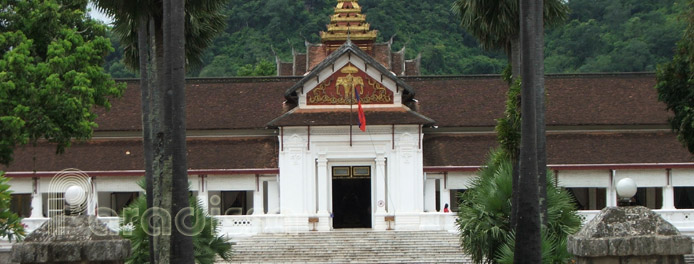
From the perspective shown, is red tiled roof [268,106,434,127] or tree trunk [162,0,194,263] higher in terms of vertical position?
red tiled roof [268,106,434,127]

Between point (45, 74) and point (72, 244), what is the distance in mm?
20540

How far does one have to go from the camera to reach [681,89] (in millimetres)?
37531

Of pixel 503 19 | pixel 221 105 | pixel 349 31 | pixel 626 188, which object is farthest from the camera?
pixel 349 31

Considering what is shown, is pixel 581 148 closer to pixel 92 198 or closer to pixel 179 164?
pixel 92 198

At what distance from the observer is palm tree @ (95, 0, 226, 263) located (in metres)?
21.3

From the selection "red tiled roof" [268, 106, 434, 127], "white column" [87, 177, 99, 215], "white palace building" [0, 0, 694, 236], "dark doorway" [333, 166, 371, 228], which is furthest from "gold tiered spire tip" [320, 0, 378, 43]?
"white column" [87, 177, 99, 215]

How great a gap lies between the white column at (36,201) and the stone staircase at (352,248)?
7.58 metres

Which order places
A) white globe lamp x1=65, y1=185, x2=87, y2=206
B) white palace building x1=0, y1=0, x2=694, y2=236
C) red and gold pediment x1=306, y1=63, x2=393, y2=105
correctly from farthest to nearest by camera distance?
red and gold pediment x1=306, y1=63, x2=393, y2=105
white palace building x1=0, y1=0, x2=694, y2=236
white globe lamp x1=65, y1=185, x2=87, y2=206

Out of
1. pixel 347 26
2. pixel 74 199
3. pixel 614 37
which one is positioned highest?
pixel 614 37

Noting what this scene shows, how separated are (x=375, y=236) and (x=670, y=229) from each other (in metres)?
24.9

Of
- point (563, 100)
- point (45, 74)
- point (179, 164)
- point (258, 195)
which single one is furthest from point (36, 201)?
point (179, 164)

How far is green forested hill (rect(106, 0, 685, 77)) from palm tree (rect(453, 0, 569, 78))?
6147cm

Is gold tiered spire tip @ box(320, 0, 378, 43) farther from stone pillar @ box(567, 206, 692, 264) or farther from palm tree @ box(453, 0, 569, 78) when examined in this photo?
stone pillar @ box(567, 206, 692, 264)

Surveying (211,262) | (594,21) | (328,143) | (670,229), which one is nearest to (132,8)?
(211,262)
